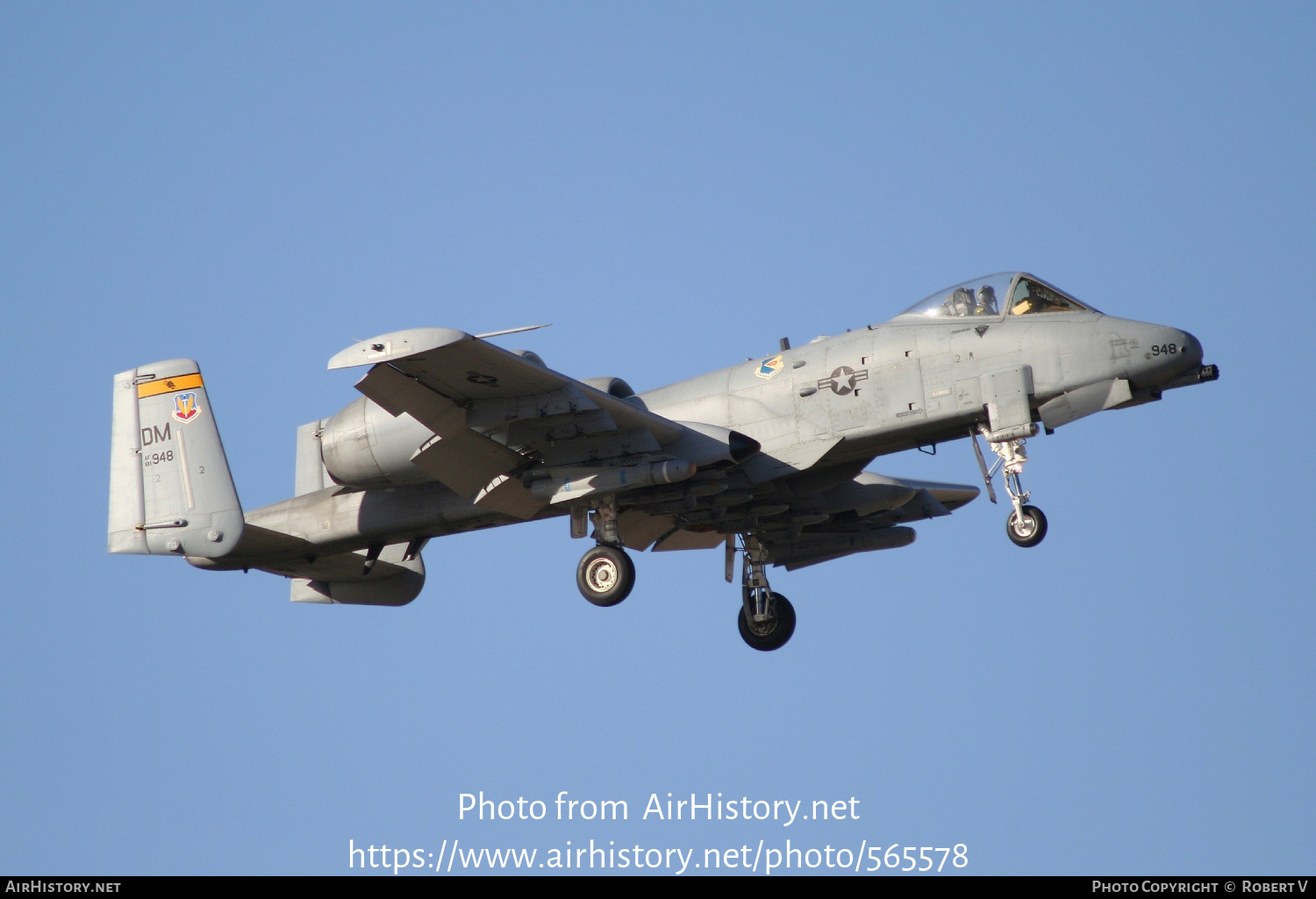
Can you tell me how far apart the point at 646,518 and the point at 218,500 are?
5.92m

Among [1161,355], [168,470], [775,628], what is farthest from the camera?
[775,628]

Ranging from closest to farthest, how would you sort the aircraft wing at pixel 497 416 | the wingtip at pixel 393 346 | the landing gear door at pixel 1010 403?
the wingtip at pixel 393 346 → the aircraft wing at pixel 497 416 → the landing gear door at pixel 1010 403

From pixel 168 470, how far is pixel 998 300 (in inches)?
432

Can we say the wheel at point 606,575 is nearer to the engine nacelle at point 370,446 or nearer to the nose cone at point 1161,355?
the engine nacelle at point 370,446

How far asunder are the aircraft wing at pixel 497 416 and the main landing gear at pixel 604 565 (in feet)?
2.57

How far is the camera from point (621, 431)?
19391 millimetres

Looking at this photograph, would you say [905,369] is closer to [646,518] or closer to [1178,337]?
[1178,337]

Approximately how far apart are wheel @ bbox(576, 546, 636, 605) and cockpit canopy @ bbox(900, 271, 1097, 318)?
4.74 m

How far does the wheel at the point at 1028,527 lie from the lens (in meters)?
18.5

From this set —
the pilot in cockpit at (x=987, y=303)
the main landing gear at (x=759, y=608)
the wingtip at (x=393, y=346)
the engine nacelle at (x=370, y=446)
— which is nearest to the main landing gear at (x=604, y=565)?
the engine nacelle at (x=370, y=446)

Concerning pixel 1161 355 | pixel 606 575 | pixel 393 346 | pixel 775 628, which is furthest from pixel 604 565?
pixel 1161 355

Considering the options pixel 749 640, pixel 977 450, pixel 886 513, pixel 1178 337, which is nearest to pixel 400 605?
pixel 749 640

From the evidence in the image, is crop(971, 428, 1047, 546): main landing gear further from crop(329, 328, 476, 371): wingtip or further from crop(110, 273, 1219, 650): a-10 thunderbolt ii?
crop(329, 328, 476, 371): wingtip

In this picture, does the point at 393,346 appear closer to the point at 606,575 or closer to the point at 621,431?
the point at 621,431
